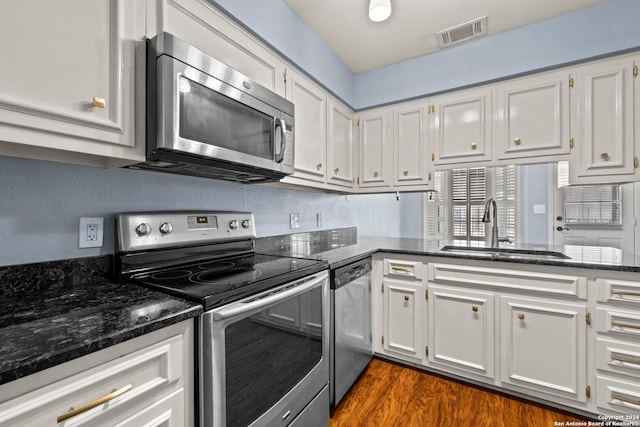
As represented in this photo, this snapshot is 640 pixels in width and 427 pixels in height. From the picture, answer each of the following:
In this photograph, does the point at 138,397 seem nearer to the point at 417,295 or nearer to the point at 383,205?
the point at 417,295

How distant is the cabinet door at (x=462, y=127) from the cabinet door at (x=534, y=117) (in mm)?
86

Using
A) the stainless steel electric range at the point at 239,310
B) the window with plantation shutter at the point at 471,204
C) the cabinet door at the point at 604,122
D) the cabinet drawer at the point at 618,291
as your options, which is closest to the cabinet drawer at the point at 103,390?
the stainless steel electric range at the point at 239,310

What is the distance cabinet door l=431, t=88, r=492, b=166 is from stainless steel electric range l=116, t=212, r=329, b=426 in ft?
4.94

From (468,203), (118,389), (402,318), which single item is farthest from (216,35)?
→ (468,203)

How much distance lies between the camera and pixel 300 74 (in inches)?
75.0

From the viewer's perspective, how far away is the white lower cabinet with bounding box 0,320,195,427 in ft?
1.81

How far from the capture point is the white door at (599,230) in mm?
3115

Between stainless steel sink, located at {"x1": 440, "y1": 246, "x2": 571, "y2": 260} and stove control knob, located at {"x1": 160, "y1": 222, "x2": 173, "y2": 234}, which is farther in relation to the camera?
stainless steel sink, located at {"x1": 440, "y1": 246, "x2": 571, "y2": 260}

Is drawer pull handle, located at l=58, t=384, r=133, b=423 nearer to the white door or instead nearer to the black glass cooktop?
the black glass cooktop

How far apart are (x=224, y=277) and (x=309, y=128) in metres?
1.25

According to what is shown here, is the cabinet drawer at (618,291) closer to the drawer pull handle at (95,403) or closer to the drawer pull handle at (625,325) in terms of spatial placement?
the drawer pull handle at (625,325)

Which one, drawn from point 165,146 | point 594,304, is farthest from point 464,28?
point 165,146

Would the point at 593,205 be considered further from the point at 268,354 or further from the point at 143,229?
the point at 143,229

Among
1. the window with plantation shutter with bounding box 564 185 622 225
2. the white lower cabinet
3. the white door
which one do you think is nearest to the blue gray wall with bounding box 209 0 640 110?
the white lower cabinet
